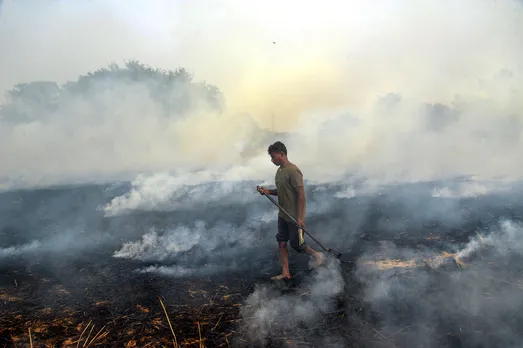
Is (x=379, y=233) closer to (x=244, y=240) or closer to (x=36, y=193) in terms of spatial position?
(x=244, y=240)

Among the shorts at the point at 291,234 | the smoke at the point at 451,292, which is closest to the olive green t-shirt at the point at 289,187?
the shorts at the point at 291,234

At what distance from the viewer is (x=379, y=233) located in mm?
6672

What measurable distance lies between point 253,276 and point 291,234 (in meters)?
0.92

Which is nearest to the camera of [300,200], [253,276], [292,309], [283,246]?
[292,309]

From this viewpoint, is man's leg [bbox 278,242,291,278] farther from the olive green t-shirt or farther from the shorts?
the olive green t-shirt

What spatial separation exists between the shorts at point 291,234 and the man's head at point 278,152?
0.83m

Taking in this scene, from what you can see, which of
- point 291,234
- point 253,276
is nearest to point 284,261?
point 291,234

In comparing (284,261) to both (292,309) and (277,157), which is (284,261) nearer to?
(292,309)

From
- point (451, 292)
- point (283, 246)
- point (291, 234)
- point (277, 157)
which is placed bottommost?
point (451, 292)

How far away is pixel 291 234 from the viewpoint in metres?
4.54

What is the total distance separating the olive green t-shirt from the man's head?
0.11 m

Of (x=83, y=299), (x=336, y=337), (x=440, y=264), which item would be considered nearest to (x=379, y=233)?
(x=440, y=264)

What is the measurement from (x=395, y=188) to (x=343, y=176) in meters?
1.76

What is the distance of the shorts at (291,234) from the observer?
14.8 ft
